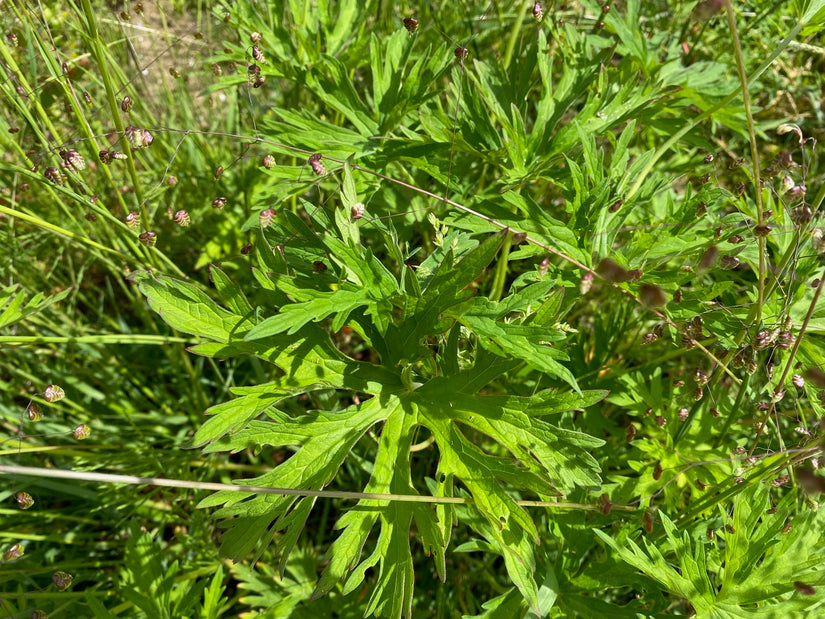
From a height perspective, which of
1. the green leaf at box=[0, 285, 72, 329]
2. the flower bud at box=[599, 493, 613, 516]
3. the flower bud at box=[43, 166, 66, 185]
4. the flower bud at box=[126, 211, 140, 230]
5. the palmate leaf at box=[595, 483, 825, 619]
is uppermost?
the flower bud at box=[43, 166, 66, 185]

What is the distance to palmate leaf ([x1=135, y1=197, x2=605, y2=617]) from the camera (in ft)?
4.50

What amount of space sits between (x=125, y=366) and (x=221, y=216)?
739 mm

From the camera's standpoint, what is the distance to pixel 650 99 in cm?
184

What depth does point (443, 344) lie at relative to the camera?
160 cm

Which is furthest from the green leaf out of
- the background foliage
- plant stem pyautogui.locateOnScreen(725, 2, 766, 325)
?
plant stem pyautogui.locateOnScreen(725, 2, 766, 325)

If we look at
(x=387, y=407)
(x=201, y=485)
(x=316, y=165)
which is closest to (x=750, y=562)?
(x=387, y=407)

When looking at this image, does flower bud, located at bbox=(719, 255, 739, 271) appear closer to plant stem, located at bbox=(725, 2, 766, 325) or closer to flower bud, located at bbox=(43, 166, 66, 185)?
plant stem, located at bbox=(725, 2, 766, 325)

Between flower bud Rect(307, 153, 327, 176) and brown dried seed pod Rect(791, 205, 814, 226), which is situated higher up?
brown dried seed pod Rect(791, 205, 814, 226)

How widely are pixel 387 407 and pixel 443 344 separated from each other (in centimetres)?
22

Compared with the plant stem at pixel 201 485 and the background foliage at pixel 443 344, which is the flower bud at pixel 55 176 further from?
the plant stem at pixel 201 485

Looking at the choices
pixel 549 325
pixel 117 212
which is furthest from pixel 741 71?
pixel 117 212

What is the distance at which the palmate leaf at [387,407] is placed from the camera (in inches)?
54.0

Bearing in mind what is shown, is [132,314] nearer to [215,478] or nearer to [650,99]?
[215,478]

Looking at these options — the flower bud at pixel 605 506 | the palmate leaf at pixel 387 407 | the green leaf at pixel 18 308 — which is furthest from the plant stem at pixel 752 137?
the green leaf at pixel 18 308
